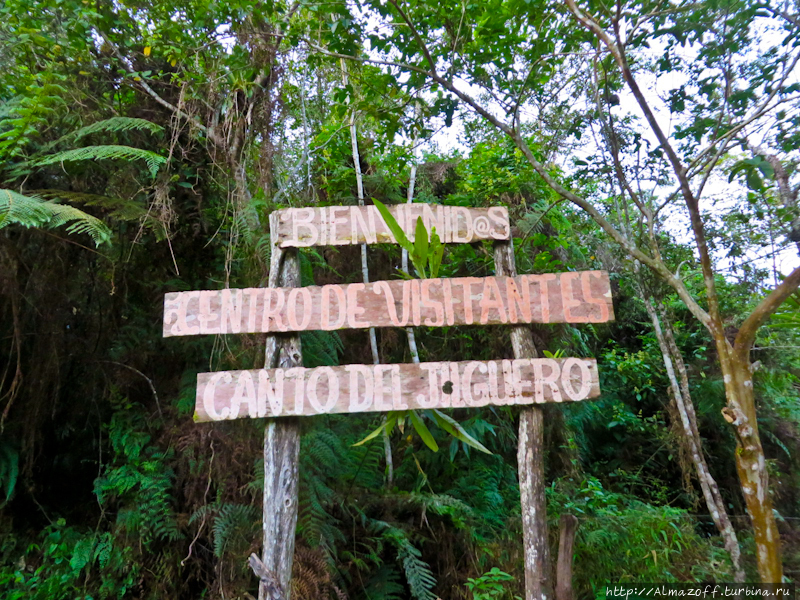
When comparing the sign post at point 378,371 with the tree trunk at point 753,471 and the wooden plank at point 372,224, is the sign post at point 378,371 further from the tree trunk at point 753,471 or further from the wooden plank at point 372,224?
the tree trunk at point 753,471

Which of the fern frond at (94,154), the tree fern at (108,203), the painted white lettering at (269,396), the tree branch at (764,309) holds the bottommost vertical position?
the painted white lettering at (269,396)

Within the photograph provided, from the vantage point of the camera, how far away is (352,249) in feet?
16.7

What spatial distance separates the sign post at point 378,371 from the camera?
8.50 feet

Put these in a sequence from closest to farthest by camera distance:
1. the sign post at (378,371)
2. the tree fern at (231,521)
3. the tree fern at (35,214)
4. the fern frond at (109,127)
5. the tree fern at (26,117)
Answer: the tree fern at (35,214) → the sign post at (378,371) → the tree fern at (26,117) → the tree fern at (231,521) → the fern frond at (109,127)

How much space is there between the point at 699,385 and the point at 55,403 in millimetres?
6117

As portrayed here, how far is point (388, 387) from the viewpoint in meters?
2.62

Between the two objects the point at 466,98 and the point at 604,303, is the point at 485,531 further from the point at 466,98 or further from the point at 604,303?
the point at 466,98

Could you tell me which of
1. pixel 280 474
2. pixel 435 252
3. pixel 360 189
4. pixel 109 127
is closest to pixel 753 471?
pixel 435 252

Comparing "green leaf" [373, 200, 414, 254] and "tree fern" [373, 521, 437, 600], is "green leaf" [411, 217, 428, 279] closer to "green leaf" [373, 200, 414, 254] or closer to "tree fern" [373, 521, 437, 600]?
"green leaf" [373, 200, 414, 254]

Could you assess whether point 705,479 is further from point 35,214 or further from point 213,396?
point 35,214

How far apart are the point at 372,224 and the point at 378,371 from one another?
922mm

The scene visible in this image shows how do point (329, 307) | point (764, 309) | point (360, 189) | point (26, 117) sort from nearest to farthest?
1. point (764, 309)
2. point (329, 307)
3. point (26, 117)
4. point (360, 189)

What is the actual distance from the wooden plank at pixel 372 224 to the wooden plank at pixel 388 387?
0.81 m

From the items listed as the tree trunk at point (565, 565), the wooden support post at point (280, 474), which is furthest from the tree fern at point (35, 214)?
the tree trunk at point (565, 565)
